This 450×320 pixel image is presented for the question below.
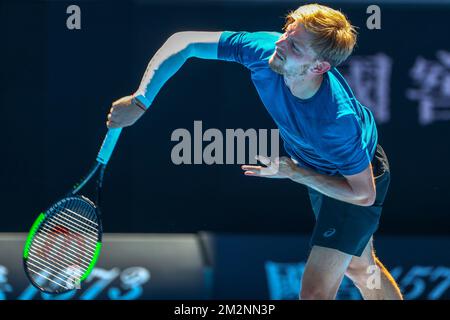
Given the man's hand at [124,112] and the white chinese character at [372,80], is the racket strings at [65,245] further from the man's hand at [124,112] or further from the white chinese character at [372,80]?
the white chinese character at [372,80]

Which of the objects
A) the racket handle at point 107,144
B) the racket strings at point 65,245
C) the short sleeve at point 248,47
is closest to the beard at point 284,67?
the short sleeve at point 248,47

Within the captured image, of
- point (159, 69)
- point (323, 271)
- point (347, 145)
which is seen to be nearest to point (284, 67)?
point (347, 145)

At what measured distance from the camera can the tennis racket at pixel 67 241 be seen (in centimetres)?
464

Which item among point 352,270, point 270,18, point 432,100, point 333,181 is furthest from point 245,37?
point 432,100

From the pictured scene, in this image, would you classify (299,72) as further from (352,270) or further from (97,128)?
(97,128)

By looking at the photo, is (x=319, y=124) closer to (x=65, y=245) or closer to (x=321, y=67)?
(x=321, y=67)

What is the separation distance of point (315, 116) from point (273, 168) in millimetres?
272

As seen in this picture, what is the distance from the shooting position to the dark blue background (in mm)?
5863

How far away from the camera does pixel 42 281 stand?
4.75m

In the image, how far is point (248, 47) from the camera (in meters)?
4.45

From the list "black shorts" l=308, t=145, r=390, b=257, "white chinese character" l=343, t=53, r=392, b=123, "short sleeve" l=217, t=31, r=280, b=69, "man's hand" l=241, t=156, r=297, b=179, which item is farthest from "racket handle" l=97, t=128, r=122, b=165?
"white chinese character" l=343, t=53, r=392, b=123

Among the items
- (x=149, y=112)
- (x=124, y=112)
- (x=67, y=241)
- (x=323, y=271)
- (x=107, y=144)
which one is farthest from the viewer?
(x=149, y=112)
